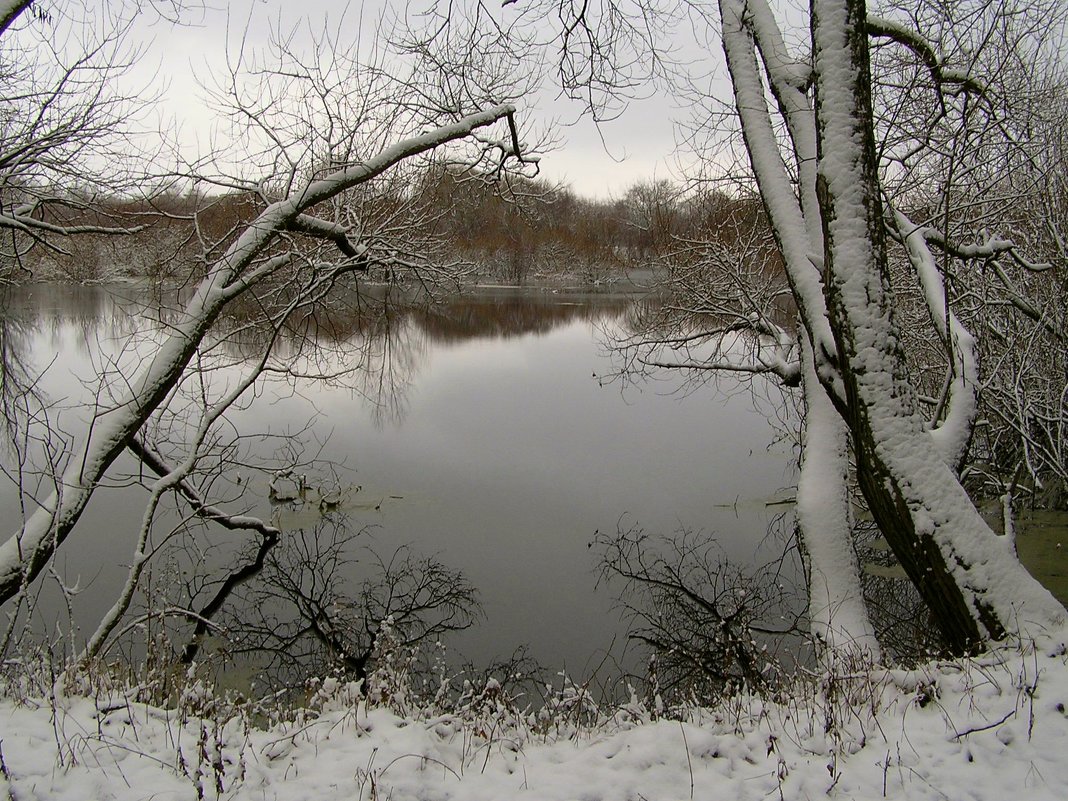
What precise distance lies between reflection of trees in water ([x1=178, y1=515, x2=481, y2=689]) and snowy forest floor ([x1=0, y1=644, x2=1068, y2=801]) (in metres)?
2.25

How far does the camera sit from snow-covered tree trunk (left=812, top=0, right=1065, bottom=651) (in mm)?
3863

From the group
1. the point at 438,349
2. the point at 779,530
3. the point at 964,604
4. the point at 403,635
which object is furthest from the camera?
the point at 438,349

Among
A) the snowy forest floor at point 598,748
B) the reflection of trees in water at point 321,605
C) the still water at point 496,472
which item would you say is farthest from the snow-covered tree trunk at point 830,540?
the reflection of trees in water at point 321,605

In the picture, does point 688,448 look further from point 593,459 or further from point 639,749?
point 639,749

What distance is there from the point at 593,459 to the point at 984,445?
5.80 meters

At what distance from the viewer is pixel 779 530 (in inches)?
367

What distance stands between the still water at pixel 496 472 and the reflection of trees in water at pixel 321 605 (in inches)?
13.1

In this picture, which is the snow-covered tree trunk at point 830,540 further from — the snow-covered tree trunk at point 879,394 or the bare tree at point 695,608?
the snow-covered tree trunk at point 879,394

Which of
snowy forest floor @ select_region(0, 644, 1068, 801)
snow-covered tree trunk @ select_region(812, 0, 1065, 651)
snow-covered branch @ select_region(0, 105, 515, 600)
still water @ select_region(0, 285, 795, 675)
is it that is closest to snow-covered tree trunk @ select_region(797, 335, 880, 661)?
snow-covered tree trunk @ select_region(812, 0, 1065, 651)

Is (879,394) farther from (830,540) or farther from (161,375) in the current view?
(161,375)

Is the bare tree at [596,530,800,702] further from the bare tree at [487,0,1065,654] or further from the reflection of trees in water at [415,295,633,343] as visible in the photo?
the reflection of trees in water at [415,295,633,343]

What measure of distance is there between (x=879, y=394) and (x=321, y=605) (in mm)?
5574

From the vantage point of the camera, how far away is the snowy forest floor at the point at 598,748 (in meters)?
2.87

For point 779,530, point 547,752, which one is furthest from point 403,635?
point 779,530
